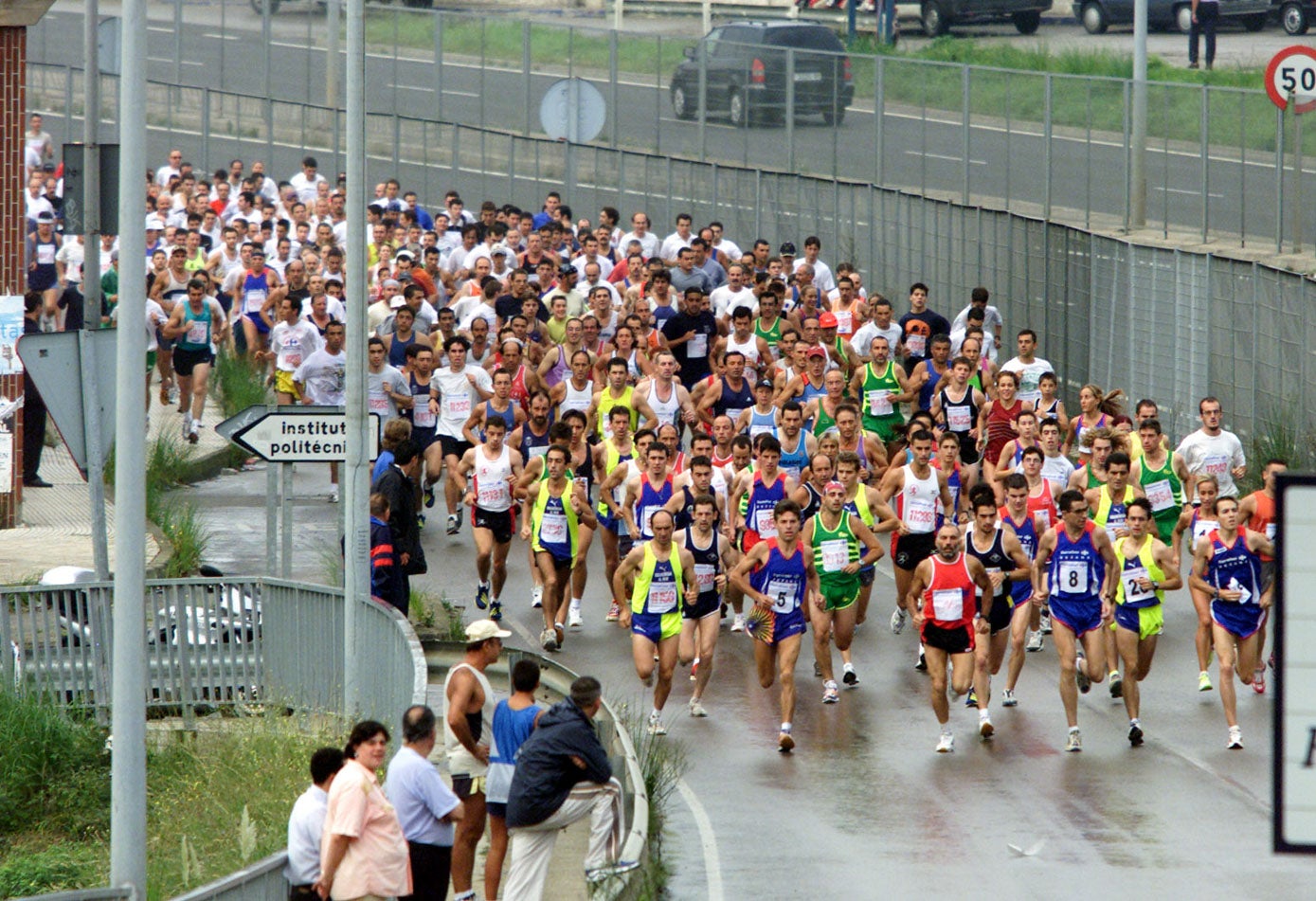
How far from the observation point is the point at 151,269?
89.0 ft

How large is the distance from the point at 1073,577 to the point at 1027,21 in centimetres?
3481

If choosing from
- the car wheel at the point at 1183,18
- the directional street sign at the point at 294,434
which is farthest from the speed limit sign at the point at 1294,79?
the car wheel at the point at 1183,18

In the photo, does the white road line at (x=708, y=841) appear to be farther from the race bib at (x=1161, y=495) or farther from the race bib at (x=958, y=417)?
the race bib at (x=958, y=417)

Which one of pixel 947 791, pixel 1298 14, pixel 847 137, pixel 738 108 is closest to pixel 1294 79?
pixel 847 137

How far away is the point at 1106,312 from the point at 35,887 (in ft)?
56.8

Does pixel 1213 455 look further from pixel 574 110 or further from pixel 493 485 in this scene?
pixel 574 110

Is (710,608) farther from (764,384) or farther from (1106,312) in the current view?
(1106,312)

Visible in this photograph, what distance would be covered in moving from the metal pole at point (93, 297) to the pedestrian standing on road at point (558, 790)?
3.23 m

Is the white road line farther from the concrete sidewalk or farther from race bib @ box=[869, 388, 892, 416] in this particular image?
race bib @ box=[869, 388, 892, 416]

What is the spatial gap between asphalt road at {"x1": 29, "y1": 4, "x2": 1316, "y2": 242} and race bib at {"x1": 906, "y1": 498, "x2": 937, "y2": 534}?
33.5 feet

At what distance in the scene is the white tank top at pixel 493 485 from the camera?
18578mm

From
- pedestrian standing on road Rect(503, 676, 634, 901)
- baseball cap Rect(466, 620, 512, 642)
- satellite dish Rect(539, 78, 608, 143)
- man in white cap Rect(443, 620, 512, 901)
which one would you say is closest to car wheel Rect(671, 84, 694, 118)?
satellite dish Rect(539, 78, 608, 143)

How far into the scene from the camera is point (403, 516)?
52.7 feet

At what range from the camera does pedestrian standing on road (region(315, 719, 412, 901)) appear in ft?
32.1
